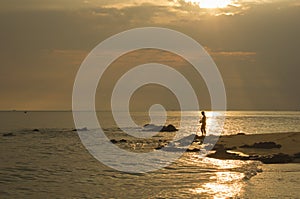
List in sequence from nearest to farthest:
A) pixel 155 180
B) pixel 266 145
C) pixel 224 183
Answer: pixel 224 183
pixel 155 180
pixel 266 145

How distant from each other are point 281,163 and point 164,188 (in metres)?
11.9

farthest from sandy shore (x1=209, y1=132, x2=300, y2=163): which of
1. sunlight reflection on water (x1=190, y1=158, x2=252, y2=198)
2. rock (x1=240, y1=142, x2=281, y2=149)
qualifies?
sunlight reflection on water (x1=190, y1=158, x2=252, y2=198)

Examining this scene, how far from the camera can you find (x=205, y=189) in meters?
22.3

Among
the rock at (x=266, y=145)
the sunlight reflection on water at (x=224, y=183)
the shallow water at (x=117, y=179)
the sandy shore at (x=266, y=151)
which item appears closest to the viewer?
the sunlight reflection on water at (x=224, y=183)

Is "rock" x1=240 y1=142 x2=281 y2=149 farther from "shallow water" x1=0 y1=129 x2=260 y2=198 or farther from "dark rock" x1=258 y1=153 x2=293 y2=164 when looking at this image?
"shallow water" x1=0 y1=129 x2=260 y2=198

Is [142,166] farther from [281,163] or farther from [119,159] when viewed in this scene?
[281,163]

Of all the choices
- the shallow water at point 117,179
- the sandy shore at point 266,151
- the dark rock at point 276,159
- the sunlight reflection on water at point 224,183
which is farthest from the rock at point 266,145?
the sunlight reflection on water at point 224,183

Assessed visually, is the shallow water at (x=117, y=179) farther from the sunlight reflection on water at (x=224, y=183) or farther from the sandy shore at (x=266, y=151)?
the sandy shore at (x=266, y=151)

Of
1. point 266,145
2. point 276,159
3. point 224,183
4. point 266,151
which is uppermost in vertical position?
point 266,145

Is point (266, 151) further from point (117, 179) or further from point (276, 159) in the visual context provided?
point (117, 179)

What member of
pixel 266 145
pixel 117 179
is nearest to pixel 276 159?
pixel 266 145

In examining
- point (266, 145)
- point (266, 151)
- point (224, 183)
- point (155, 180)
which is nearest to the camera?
point (224, 183)

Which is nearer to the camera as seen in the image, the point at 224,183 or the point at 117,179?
the point at 224,183

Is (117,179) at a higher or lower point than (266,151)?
lower
